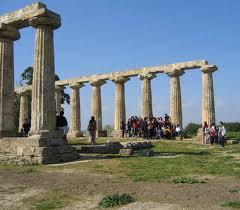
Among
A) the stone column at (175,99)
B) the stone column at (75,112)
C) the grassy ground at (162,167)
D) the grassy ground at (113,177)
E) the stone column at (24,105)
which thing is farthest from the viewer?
the stone column at (24,105)

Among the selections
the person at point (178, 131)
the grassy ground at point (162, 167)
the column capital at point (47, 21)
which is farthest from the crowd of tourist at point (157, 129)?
the column capital at point (47, 21)

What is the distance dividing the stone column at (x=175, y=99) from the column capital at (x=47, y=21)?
2060cm

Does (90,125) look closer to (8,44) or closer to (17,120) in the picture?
(8,44)

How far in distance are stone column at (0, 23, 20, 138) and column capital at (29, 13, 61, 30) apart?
2769 millimetres

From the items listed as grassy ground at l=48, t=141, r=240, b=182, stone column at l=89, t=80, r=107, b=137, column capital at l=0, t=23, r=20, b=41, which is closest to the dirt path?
grassy ground at l=48, t=141, r=240, b=182

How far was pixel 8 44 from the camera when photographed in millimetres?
24000

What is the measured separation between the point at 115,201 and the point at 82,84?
3958 centimetres

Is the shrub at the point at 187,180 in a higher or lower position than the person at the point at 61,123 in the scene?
lower

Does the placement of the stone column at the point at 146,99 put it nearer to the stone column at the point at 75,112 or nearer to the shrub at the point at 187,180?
the stone column at the point at 75,112

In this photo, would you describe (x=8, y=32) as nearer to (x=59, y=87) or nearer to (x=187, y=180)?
(x=187, y=180)

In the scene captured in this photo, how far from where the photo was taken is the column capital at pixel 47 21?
20.9 metres

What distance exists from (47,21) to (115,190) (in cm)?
1189

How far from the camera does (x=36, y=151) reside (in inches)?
758

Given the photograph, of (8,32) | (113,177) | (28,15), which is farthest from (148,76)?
(113,177)
